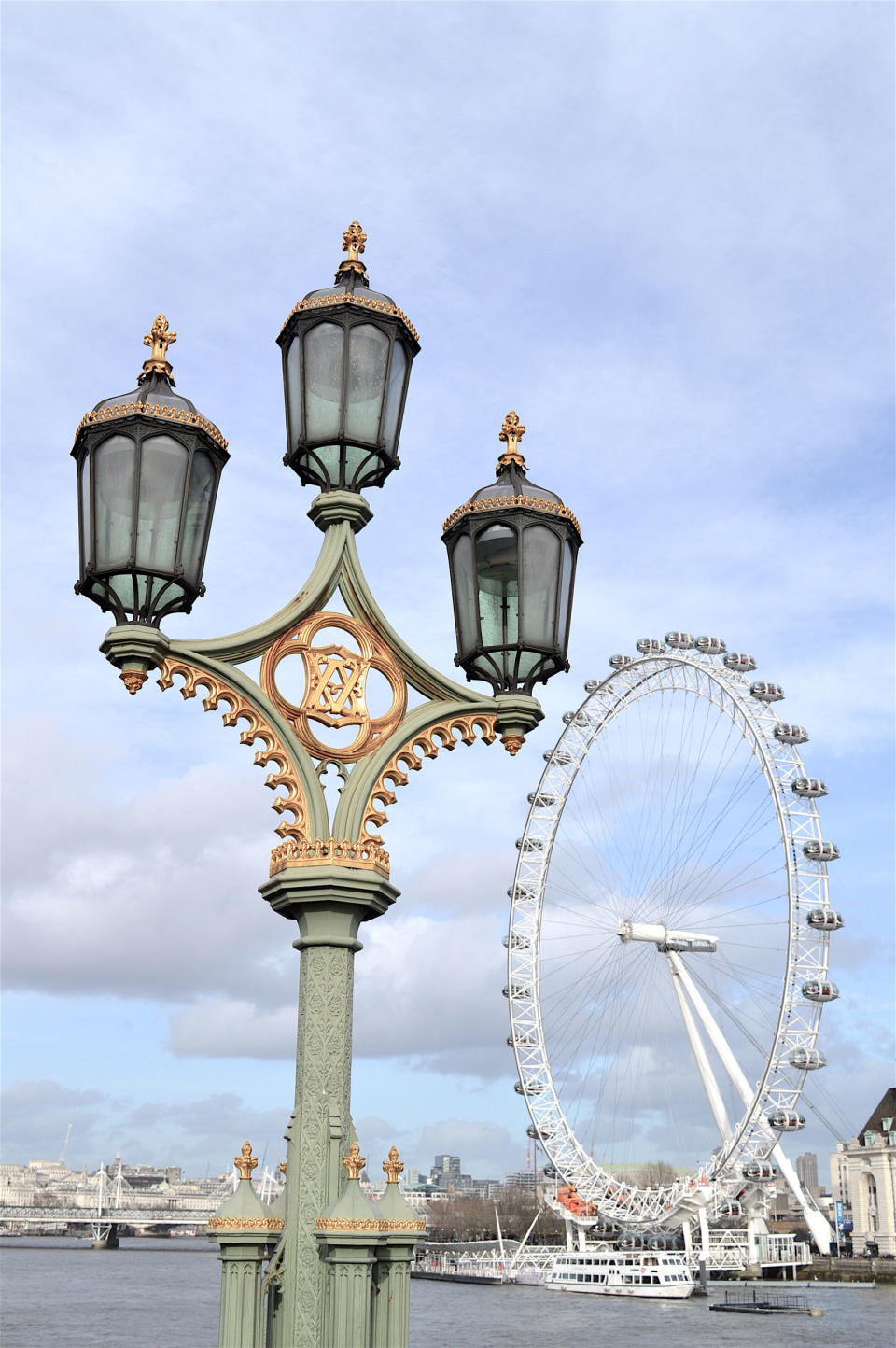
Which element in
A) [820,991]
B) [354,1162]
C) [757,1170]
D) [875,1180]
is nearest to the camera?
[354,1162]

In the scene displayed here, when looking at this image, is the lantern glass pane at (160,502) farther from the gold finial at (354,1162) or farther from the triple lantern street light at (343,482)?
the gold finial at (354,1162)

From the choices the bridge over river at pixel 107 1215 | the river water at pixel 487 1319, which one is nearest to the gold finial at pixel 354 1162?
the river water at pixel 487 1319

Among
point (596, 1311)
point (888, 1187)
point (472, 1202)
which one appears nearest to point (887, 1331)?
point (596, 1311)

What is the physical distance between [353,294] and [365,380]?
Answer: 0.28 m

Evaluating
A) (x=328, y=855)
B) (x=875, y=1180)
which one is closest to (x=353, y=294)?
(x=328, y=855)

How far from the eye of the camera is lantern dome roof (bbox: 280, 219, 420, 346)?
14.8 feet

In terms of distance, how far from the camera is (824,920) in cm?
4466

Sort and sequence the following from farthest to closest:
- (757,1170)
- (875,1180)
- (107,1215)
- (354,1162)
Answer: (107,1215) < (875,1180) < (757,1170) < (354,1162)

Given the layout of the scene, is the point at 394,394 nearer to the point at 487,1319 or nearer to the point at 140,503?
the point at 140,503

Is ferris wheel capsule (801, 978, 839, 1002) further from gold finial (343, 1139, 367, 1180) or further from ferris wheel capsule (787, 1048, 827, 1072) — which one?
gold finial (343, 1139, 367, 1180)

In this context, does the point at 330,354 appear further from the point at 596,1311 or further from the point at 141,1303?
the point at 141,1303

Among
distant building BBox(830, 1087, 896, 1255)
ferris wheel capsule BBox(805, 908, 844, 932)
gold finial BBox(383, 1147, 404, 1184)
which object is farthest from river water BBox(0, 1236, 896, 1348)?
gold finial BBox(383, 1147, 404, 1184)

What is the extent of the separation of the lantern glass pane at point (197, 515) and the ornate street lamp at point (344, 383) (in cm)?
48

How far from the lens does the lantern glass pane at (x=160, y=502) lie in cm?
405
